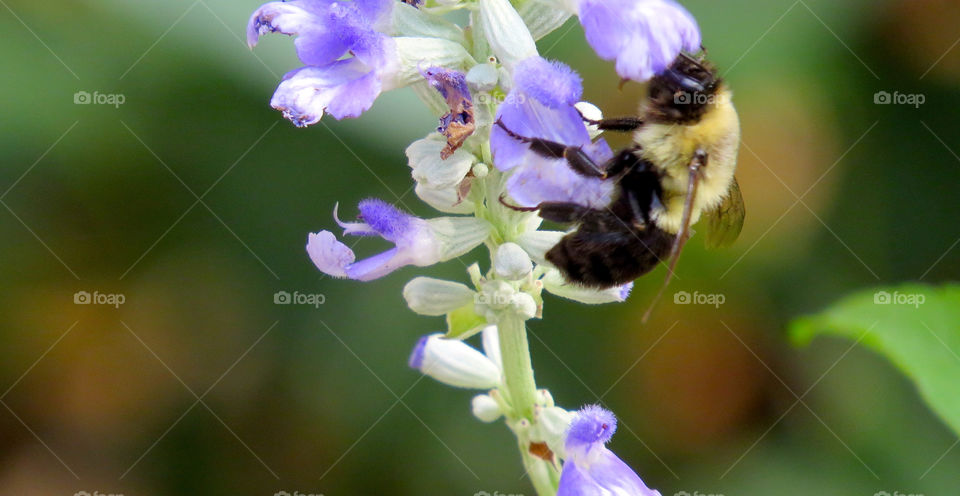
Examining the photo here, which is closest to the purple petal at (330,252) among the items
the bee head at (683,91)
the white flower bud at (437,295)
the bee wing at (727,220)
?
the white flower bud at (437,295)

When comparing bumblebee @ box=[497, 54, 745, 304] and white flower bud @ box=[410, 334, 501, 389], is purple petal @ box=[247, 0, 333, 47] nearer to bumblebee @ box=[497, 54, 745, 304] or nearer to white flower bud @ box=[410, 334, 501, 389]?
bumblebee @ box=[497, 54, 745, 304]

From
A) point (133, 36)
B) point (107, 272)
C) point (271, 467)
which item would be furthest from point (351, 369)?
point (133, 36)

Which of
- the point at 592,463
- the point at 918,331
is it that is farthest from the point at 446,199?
the point at 918,331

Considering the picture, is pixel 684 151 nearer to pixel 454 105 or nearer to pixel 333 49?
pixel 454 105

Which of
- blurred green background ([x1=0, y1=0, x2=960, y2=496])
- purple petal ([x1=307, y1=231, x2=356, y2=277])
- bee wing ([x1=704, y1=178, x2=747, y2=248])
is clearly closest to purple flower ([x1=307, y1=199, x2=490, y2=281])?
purple petal ([x1=307, y1=231, x2=356, y2=277])

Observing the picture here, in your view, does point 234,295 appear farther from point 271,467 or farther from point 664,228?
point 664,228
